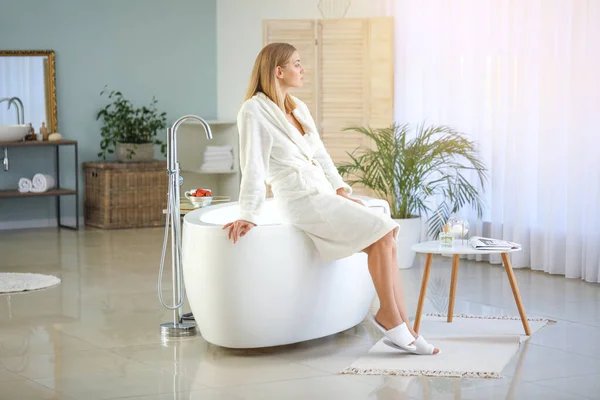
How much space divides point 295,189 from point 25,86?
459 centimetres

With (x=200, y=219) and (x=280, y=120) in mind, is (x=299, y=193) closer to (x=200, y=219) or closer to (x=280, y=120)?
(x=280, y=120)

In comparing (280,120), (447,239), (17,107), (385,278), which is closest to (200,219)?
(280,120)

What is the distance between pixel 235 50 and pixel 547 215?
3.48 meters

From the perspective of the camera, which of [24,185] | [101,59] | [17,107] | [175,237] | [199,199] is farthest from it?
[101,59]

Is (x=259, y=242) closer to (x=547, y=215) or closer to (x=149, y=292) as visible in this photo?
(x=149, y=292)

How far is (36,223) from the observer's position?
26.9 ft

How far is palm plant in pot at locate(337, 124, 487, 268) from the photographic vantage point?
20.0 feet

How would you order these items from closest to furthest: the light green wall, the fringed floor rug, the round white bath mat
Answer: the fringed floor rug, the round white bath mat, the light green wall

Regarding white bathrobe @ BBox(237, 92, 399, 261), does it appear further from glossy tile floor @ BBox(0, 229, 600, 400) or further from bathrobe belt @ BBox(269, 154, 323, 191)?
glossy tile floor @ BBox(0, 229, 600, 400)

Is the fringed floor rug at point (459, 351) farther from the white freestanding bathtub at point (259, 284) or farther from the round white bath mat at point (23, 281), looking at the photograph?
the round white bath mat at point (23, 281)

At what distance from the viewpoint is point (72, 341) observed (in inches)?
167

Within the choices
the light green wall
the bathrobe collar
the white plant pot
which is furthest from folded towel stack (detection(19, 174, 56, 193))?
the bathrobe collar

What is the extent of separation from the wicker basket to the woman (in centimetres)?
394

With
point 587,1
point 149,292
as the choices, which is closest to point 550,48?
point 587,1
